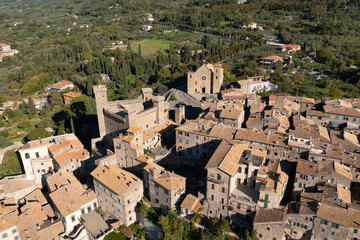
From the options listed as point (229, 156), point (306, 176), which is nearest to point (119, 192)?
point (229, 156)

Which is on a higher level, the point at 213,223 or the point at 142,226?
the point at 213,223

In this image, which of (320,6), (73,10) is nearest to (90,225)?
(320,6)

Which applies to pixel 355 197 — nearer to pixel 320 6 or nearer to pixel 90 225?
pixel 90 225

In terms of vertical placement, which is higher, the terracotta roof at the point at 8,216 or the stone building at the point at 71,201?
the stone building at the point at 71,201

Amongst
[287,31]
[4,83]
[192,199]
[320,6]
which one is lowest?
[4,83]

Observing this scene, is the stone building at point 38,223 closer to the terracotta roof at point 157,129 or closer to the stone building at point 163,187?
the stone building at point 163,187

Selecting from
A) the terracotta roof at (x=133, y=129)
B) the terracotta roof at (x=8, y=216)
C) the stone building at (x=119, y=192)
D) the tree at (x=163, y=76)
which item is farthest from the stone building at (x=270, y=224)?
the tree at (x=163, y=76)

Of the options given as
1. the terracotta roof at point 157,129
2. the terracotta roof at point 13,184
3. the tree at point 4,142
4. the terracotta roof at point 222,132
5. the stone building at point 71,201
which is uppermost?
the terracotta roof at point 222,132
